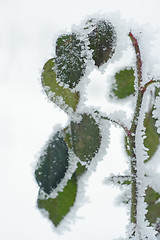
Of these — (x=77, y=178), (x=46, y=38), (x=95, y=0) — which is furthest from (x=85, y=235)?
(x=46, y=38)

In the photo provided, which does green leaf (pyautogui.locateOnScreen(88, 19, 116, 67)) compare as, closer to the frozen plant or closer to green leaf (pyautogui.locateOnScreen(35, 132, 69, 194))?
the frozen plant

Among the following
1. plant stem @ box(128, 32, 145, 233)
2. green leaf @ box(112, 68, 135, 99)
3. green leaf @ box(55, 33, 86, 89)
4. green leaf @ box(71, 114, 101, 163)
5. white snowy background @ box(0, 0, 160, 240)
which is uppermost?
white snowy background @ box(0, 0, 160, 240)

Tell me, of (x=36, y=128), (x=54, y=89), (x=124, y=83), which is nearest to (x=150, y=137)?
(x=124, y=83)

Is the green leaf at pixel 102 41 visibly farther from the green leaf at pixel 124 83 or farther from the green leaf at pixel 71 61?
the green leaf at pixel 124 83

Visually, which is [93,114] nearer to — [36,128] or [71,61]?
[71,61]

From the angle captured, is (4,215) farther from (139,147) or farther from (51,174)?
(139,147)

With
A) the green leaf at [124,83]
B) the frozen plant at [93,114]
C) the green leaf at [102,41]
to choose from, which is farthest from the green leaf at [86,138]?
the green leaf at [124,83]

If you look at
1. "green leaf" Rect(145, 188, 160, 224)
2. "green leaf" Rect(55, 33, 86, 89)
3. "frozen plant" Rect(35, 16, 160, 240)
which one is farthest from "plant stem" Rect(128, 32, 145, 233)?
"green leaf" Rect(145, 188, 160, 224)

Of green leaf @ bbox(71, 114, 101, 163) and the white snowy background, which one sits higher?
the white snowy background
